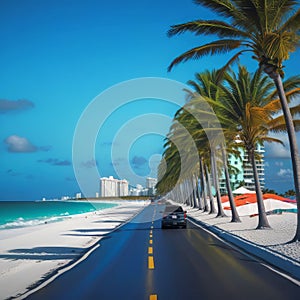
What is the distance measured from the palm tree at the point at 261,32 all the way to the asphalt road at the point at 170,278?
525 centimetres

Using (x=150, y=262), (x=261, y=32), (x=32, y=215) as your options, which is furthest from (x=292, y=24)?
(x=32, y=215)

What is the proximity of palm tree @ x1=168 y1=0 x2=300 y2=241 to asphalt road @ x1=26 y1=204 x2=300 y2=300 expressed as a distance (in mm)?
5251

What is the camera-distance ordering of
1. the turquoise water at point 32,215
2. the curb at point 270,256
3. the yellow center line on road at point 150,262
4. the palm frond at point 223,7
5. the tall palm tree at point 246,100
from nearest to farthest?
1. the curb at point 270,256
2. the yellow center line on road at point 150,262
3. the palm frond at point 223,7
4. the tall palm tree at point 246,100
5. the turquoise water at point 32,215

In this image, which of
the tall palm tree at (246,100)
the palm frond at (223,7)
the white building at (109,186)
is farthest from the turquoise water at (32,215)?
the white building at (109,186)

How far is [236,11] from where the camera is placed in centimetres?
1567

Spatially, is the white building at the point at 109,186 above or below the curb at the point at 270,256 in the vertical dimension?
above

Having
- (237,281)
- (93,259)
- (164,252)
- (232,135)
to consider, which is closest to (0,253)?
(93,259)

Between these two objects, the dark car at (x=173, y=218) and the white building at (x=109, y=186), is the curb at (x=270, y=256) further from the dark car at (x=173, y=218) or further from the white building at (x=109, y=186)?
the white building at (x=109, y=186)

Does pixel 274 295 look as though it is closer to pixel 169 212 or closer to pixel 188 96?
pixel 169 212

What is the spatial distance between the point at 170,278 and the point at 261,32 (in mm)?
10924

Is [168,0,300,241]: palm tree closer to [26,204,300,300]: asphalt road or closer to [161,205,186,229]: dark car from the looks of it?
[26,204,300,300]: asphalt road

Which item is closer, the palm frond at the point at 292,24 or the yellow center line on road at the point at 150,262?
the yellow center line on road at the point at 150,262

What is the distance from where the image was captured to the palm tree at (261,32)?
14.6 metres

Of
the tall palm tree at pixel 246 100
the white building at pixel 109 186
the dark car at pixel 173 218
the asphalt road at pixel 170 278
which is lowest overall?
the asphalt road at pixel 170 278
